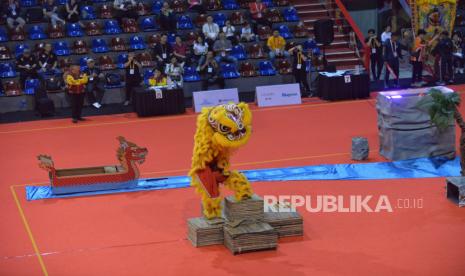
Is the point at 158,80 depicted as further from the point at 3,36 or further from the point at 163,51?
the point at 3,36

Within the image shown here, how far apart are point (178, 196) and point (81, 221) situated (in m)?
1.70

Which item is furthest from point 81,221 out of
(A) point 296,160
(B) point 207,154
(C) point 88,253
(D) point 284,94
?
(D) point 284,94

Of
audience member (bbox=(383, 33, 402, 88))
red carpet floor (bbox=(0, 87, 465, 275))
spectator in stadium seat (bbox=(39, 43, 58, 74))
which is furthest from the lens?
audience member (bbox=(383, 33, 402, 88))

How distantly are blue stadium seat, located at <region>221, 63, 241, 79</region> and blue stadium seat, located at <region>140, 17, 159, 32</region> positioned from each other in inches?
109

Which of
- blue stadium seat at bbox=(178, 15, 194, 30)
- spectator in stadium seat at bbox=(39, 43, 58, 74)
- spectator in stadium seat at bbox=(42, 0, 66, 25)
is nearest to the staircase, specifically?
blue stadium seat at bbox=(178, 15, 194, 30)

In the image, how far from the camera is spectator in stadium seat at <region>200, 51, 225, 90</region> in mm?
21672

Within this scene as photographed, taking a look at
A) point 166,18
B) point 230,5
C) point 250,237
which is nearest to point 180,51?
point 166,18

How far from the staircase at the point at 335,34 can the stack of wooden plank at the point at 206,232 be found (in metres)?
15.1

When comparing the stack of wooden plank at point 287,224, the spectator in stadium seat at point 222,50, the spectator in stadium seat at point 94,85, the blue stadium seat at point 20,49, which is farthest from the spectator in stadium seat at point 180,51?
the stack of wooden plank at point 287,224

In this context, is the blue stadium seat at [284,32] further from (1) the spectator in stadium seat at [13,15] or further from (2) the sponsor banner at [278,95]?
(1) the spectator in stadium seat at [13,15]

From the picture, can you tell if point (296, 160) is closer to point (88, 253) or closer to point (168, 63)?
point (88, 253)

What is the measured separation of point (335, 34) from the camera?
25.6 meters

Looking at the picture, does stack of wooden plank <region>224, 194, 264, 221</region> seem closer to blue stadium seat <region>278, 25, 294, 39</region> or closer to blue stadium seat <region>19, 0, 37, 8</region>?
blue stadium seat <region>278, 25, 294, 39</region>

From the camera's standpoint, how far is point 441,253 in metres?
9.40
